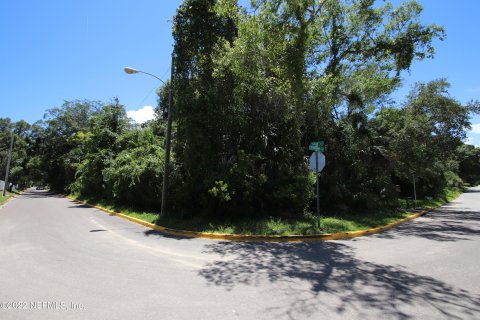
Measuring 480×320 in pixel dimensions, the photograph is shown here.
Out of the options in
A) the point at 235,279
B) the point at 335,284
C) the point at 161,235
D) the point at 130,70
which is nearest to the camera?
the point at 335,284

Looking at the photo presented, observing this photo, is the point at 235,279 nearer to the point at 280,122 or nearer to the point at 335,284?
the point at 335,284

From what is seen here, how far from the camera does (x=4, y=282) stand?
5.64m

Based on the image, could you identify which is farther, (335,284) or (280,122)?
(280,122)

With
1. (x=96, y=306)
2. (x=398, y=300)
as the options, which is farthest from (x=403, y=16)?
(x=96, y=306)

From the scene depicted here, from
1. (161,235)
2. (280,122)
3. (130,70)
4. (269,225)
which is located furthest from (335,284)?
(130,70)

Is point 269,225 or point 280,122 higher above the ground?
point 280,122

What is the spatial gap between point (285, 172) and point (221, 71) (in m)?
5.12

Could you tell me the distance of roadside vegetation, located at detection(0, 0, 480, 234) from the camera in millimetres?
12281

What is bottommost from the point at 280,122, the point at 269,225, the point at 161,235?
the point at 161,235

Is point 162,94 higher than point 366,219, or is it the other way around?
point 162,94

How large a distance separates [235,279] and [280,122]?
9.39 metres

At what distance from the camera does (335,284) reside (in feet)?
18.4

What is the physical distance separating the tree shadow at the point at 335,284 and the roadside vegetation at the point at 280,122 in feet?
10.6

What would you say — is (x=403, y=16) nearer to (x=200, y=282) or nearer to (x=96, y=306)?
(x=200, y=282)
